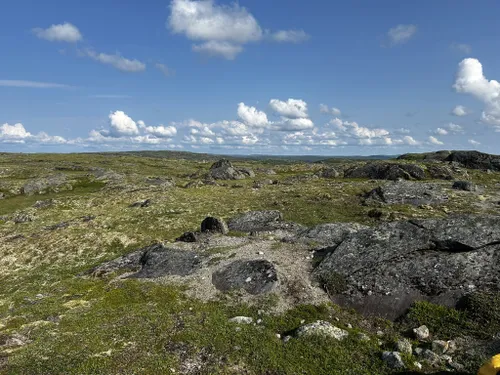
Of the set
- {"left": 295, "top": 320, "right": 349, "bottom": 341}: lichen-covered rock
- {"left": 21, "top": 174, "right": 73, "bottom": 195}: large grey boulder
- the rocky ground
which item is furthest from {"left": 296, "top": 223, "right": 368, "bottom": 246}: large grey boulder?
{"left": 21, "top": 174, "right": 73, "bottom": 195}: large grey boulder

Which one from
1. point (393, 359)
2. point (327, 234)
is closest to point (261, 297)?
point (393, 359)

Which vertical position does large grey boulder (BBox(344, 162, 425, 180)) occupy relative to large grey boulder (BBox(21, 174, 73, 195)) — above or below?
above

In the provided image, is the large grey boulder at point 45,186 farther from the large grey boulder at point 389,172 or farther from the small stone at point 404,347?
the small stone at point 404,347

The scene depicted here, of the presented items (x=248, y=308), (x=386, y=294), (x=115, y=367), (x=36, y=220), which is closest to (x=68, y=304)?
(x=115, y=367)

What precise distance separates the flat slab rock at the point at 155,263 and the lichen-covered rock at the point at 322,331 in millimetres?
13808

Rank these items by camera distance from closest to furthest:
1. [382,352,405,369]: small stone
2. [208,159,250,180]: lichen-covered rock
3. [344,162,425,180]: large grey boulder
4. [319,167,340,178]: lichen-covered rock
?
[382,352,405,369]: small stone, [344,162,425,180]: large grey boulder, [319,167,340,178]: lichen-covered rock, [208,159,250,180]: lichen-covered rock

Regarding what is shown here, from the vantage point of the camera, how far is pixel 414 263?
26594 millimetres

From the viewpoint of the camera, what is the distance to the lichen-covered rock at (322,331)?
20.8 meters

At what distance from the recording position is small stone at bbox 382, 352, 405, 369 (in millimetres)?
17969

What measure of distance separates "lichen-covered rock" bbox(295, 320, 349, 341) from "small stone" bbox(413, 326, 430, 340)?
13.5 feet

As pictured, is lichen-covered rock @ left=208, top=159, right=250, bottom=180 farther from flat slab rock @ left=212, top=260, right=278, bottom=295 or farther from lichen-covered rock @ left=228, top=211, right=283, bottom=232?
flat slab rock @ left=212, top=260, right=278, bottom=295

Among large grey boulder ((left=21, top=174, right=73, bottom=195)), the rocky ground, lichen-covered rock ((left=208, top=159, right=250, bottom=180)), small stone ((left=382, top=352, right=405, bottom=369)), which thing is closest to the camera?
small stone ((left=382, top=352, right=405, bottom=369))

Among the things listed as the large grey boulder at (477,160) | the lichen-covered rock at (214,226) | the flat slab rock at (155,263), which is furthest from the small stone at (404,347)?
the large grey boulder at (477,160)

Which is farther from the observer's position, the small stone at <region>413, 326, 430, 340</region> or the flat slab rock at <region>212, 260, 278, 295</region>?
the flat slab rock at <region>212, 260, 278, 295</region>
